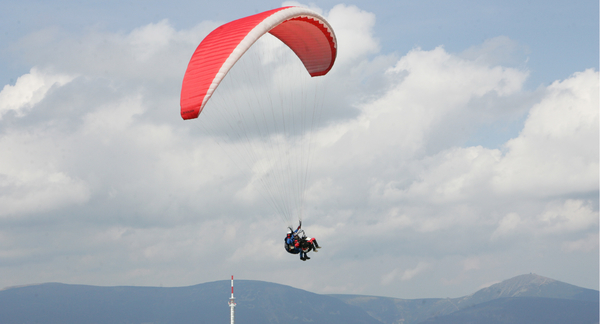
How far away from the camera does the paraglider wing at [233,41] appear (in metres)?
22.1

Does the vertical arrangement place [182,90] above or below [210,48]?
below

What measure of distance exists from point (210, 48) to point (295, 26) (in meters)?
7.88

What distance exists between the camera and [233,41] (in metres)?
23.8

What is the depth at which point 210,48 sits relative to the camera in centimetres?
2433

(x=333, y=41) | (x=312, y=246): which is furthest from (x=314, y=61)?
(x=312, y=246)

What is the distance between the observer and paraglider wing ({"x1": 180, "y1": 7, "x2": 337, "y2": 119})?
72.4 feet

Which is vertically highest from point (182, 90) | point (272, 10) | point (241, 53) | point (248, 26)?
point (272, 10)

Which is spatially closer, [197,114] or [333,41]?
[197,114]

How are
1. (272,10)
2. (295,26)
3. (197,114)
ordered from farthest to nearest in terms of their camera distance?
(295,26) → (272,10) → (197,114)

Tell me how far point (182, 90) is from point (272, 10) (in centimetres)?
706

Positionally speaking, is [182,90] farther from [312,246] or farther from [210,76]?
[312,246]

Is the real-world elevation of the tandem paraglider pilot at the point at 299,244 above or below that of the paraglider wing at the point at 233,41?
below

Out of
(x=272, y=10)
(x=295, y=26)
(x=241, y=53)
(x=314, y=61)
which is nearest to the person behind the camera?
(x=241, y=53)

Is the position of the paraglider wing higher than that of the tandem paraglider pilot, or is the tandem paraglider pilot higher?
the paraglider wing
